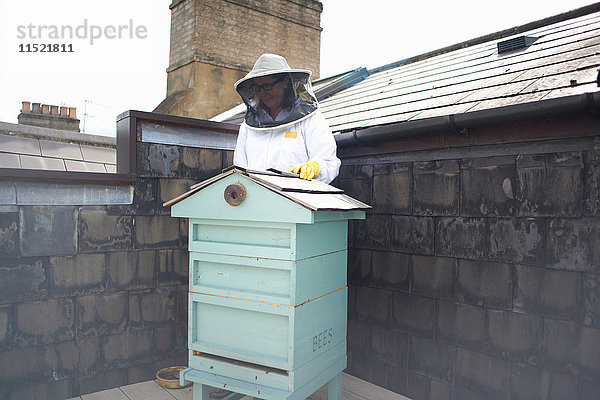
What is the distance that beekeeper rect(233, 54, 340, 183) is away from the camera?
2.41 meters

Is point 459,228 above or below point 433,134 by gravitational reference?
below

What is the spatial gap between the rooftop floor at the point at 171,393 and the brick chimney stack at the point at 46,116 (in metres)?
7.42

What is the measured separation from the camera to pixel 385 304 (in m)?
2.67

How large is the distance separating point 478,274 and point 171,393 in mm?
1965

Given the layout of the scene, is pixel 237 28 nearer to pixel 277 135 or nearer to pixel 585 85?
pixel 277 135

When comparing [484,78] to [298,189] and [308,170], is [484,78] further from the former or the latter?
[298,189]

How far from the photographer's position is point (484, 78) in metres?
2.79

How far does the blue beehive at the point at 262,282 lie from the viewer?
1.77 meters

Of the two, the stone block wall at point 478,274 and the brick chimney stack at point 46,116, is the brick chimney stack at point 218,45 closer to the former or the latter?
A: the brick chimney stack at point 46,116

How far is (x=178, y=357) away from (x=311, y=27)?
11.4m

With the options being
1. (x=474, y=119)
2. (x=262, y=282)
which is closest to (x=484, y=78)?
(x=474, y=119)

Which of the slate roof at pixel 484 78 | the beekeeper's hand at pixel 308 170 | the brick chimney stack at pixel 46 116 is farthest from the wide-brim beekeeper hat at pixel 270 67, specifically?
the brick chimney stack at pixel 46 116

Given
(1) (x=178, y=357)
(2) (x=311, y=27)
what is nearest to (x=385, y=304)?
(1) (x=178, y=357)

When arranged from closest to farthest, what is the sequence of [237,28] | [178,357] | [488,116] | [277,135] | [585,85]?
[585,85] < [488,116] < [277,135] < [178,357] < [237,28]
